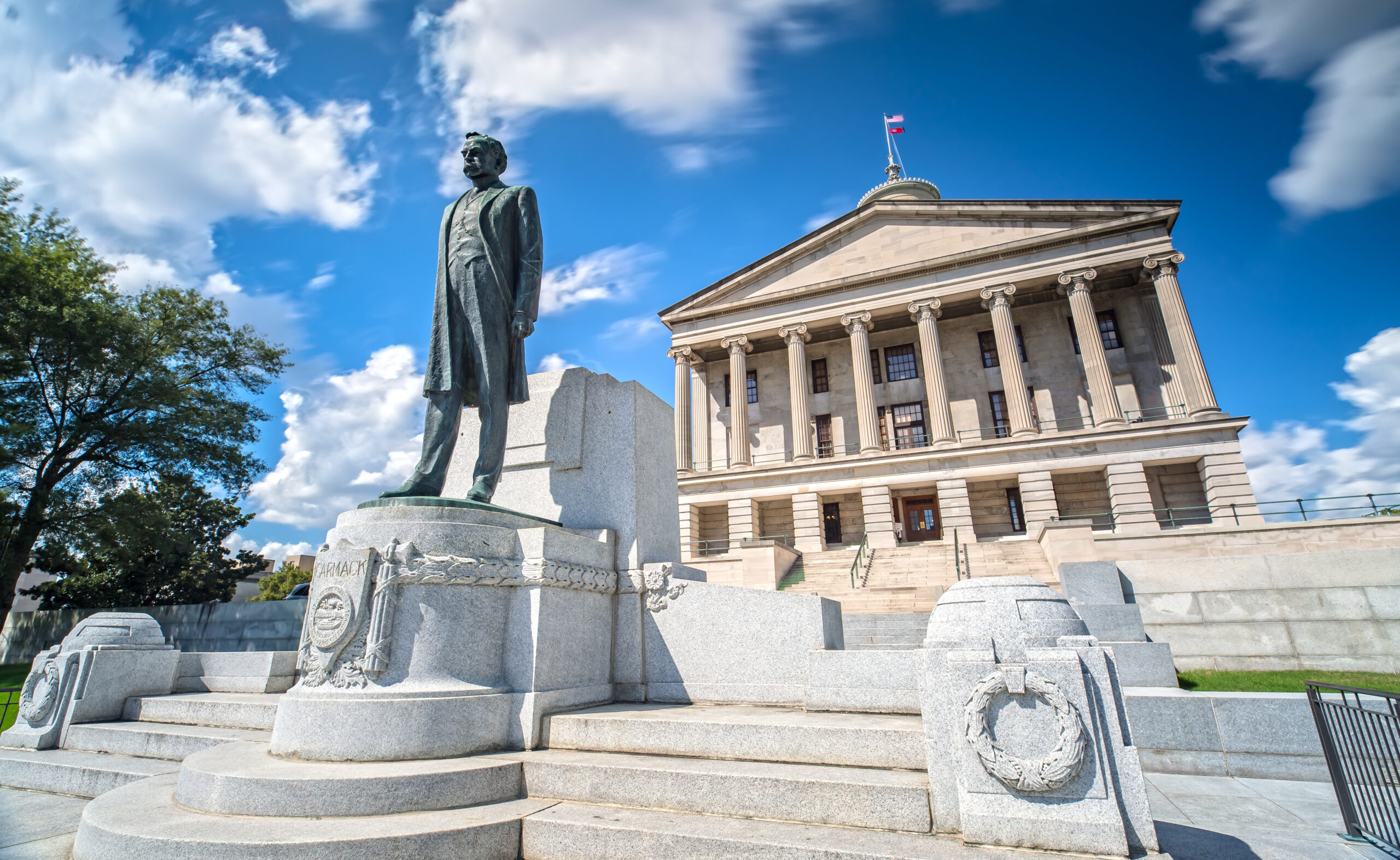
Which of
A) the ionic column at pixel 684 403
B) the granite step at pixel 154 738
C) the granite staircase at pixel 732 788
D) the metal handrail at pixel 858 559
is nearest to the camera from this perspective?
the granite staircase at pixel 732 788

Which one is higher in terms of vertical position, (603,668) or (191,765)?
(603,668)

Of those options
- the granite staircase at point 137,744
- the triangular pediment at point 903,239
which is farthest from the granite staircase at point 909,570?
the triangular pediment at point 903,239

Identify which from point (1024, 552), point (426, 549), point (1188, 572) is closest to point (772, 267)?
point (1024, 552)

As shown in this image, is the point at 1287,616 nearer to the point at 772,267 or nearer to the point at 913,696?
the point at 913,696

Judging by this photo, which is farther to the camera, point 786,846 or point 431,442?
point 431,442

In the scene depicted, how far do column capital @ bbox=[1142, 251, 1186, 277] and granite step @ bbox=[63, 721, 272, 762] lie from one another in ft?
132

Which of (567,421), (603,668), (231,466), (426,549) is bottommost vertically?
(603,668)

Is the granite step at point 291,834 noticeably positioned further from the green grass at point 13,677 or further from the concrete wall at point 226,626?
the green grass at point 13,677

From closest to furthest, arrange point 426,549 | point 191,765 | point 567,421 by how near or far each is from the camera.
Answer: point 191,765
point 426,549
point 567,421

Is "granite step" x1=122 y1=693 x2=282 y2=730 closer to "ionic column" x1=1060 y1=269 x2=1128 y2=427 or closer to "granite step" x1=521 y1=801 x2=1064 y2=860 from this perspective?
"granite step" x1=521 y1=801 x2=1064 y2=860

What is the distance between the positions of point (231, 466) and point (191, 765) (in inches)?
1094

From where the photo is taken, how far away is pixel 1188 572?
14109 millimetres

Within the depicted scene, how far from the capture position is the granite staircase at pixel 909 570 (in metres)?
19.3

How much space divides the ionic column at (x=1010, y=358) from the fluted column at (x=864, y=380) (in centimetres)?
679
